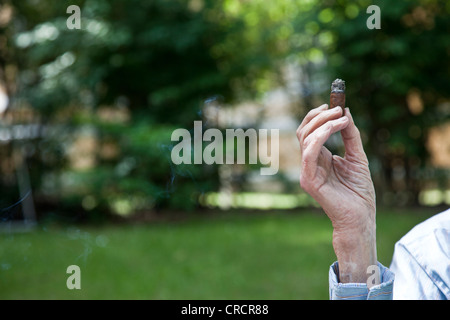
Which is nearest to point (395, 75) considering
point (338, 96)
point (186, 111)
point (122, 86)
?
point (186, 111)

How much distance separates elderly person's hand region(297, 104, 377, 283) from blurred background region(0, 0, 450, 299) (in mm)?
5104

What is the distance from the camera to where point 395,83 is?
812 cm

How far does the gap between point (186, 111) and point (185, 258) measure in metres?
3.11

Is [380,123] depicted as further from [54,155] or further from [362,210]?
[362,210]

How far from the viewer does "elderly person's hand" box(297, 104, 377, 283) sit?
4.48 ft

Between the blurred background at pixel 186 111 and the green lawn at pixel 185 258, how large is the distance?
7 centimetres

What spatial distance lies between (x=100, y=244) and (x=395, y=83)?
506 cm

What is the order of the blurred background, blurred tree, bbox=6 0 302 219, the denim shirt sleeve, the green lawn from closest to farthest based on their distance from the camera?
1. the denim shirt sleeve
2. the green lawn
3. the blurred background
4. blurred tree, bbox=6 0 302 219

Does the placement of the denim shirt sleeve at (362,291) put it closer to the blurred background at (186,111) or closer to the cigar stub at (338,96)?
the cigar stub at (338,96)

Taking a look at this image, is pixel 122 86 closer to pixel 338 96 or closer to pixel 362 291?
pixel 338 96

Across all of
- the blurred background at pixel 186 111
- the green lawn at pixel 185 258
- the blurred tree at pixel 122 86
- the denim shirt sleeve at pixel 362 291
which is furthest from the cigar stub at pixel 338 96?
the blurred tree at pixel 122 86

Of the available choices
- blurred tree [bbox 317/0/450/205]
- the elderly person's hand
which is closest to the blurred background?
blurred tree [bbox 317/0/450/205]

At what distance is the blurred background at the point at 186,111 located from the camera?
7.68 metres

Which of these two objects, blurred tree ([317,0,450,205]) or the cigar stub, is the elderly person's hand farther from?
blurred tree ([317,0,450,205])
